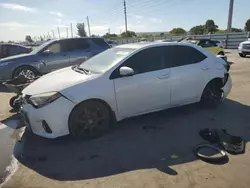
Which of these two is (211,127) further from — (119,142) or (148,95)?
(119,142)

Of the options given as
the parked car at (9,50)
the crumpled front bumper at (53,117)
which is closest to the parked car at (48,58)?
the parked car at (9,50)

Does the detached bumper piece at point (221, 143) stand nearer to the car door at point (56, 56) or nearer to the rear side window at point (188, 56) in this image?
the rear side window at point (188, 56)

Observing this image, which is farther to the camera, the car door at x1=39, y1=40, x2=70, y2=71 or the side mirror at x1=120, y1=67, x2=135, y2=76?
the car door at x1=39, y1=40, x2=70, y2=71

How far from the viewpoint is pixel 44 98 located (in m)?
4.07

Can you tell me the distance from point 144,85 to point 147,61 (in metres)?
0.50

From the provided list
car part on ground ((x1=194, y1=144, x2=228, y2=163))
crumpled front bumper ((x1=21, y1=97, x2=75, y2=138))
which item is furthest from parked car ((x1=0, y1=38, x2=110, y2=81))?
car part on ground ((x1=194, y1=144, x2=228, y2=163))

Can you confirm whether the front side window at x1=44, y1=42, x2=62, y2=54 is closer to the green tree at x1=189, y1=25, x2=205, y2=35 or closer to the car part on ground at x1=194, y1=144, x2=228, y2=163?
the car part on ground at x1=194, y1=144, x2=228, y2=163

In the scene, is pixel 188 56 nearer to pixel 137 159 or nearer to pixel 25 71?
pixel 137 159

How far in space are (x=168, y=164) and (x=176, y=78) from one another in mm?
2041

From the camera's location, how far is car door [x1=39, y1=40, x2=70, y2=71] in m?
9.42

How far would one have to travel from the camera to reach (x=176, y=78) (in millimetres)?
5059

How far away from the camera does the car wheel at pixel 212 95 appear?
5684 millimetres

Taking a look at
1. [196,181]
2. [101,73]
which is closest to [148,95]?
[101,73]

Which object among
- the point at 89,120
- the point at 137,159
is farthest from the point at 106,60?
the point at 137,159
